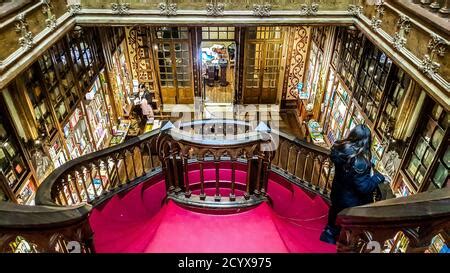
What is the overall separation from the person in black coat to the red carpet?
624mm

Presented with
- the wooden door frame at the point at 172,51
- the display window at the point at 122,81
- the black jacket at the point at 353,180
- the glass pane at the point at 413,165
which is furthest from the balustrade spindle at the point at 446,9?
the display window at the point at 122,81

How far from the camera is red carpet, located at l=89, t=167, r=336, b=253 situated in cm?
301

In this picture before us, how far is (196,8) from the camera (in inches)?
257

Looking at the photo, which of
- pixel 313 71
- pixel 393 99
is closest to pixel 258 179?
pixel 393 99

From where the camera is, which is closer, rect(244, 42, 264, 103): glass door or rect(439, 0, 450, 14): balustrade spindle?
rect(439, 0, 450, 14): balustrade spindle

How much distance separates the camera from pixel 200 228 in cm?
327

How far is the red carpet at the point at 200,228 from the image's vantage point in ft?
9.89

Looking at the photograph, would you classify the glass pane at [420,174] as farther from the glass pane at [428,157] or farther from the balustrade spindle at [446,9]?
the balustrade spindle at [446,9]

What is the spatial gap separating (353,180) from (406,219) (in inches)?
68.5

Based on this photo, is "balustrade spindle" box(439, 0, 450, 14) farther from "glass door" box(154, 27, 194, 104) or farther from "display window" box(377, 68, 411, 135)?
"glass door" box(154, 27, 194, 104)

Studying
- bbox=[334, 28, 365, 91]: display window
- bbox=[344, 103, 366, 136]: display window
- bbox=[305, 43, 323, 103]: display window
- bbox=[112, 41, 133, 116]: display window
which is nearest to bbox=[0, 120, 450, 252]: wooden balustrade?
bbox=[344, 103, 366, 136]: display window

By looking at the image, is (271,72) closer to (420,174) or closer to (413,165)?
(413,165)

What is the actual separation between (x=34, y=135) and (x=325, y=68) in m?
7.49
